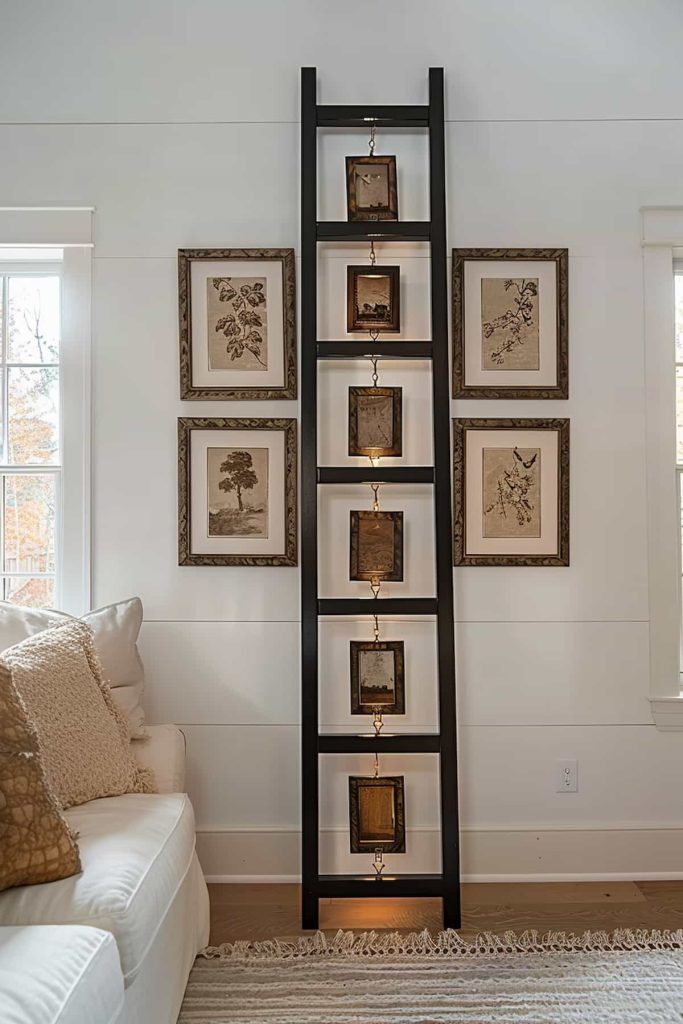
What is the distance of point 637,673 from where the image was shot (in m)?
2.95

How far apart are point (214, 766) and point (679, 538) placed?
1.75 meters

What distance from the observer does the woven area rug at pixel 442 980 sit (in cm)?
211

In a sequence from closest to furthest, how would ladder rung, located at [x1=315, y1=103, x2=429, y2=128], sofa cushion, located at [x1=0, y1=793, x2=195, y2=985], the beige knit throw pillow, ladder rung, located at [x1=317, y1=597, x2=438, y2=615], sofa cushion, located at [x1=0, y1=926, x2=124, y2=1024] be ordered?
1. sofa cushion, located at [x1=0, y1=926, x2=124, y2=1024]
2. sofa cushion, located at [x1=0, y1=793, x2=195, y2=985]
3. the beige knit throw pillow
4. ladder rung, located at [x1=317, y1=597, x2=438, y2=615]
5. ladder rung, located at [x1=315, y1=103, x2=429, y2=128]

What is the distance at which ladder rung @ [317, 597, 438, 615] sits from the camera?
2.69 meters

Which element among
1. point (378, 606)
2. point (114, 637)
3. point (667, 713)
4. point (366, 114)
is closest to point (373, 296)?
point (366, 114)

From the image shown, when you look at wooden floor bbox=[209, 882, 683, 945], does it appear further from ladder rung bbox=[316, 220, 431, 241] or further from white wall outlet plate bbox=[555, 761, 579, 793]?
ladder rung bbox=[316, 220, 431, 241]

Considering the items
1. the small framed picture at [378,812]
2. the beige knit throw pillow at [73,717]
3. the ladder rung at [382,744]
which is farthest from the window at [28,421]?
the small framed picture at [378,812]

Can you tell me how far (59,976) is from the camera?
1378 millimetres

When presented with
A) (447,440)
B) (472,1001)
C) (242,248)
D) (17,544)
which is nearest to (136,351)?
(242,248)

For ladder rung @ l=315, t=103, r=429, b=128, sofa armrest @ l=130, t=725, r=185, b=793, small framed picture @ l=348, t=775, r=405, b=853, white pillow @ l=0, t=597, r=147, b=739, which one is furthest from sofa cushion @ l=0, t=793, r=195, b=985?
ladder rung @ l=315, t=103, r=429, b=128

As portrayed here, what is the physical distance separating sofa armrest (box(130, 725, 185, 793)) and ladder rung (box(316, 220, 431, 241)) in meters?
1.59

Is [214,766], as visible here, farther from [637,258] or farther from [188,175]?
[637,258]

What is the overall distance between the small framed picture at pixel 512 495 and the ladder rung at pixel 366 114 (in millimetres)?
997

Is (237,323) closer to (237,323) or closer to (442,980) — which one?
(237,323)
